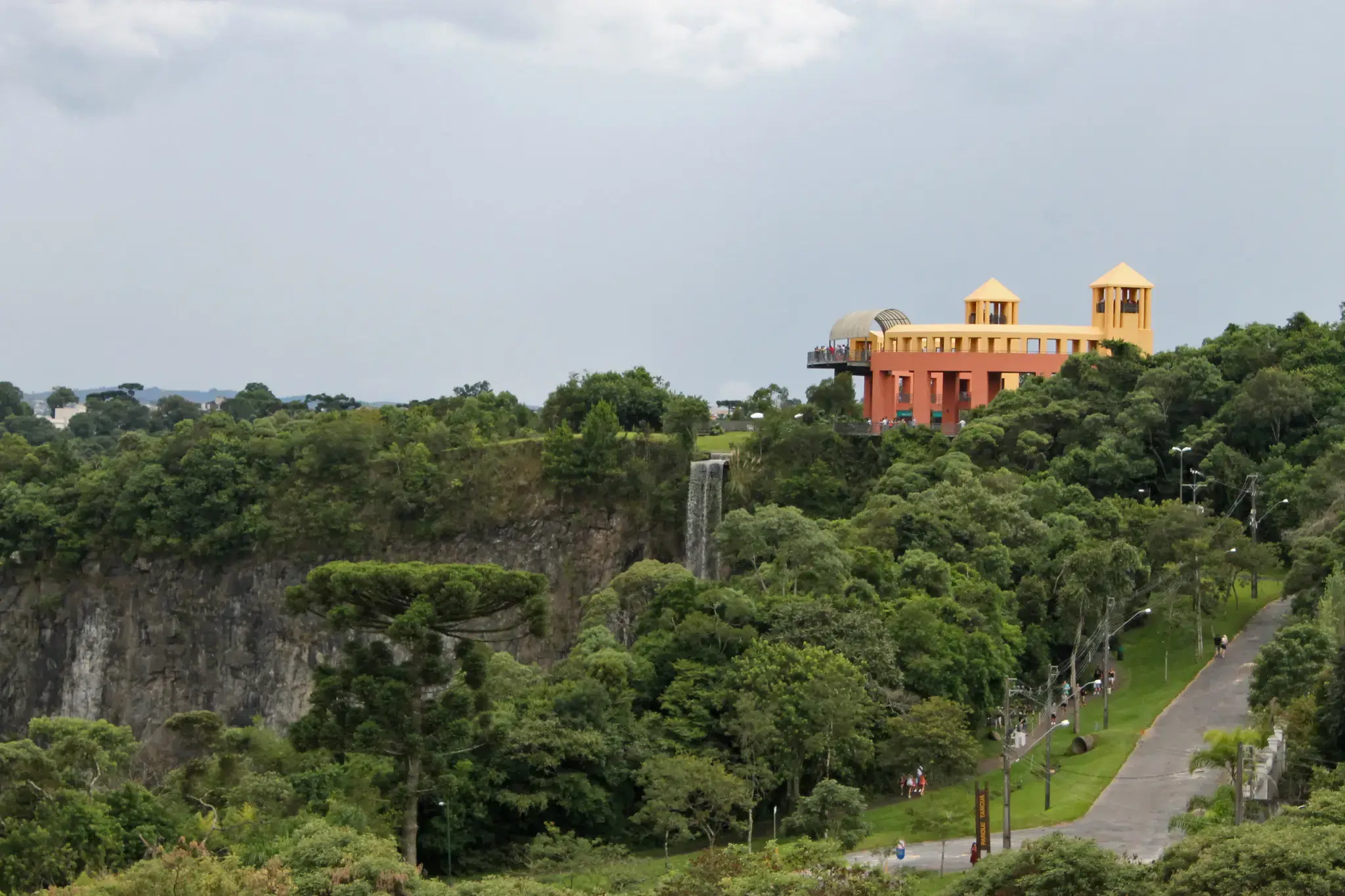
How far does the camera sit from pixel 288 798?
36.0 metres

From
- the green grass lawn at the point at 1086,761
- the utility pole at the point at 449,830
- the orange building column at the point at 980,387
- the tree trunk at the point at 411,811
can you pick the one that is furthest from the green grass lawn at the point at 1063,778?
the orange building column at the point at 980,387

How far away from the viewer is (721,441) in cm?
7244

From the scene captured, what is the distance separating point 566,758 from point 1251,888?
18.1m

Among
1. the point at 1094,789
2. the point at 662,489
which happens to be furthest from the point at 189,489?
the point at 1094,789

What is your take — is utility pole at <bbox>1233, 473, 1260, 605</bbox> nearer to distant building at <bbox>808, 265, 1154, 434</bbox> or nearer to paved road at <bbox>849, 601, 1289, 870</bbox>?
paved road at <bbox>849, 601, 1289, 870</bbox>

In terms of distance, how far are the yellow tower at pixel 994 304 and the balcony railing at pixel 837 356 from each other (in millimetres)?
4959

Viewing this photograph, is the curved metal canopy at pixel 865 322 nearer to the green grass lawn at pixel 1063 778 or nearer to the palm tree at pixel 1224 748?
the green grass lawn at pixel 1063 778

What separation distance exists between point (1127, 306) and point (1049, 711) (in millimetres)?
35997

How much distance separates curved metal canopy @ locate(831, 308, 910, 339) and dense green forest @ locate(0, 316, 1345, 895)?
5165 millimetres

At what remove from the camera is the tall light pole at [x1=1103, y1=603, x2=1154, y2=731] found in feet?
141

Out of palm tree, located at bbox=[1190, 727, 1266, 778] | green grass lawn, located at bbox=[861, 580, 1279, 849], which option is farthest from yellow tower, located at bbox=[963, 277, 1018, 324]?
palm tree, located at bbox=[1190, 727, 1266, 778]

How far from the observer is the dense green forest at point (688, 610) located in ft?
114

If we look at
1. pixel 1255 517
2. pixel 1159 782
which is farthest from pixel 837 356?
pixel 1159 782

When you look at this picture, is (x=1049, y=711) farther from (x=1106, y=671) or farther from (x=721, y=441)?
(x=721, y=441)
